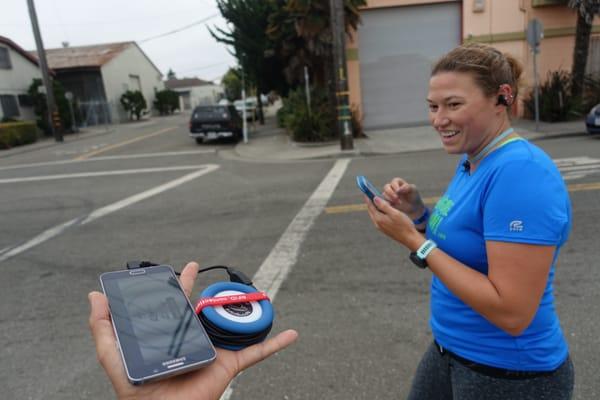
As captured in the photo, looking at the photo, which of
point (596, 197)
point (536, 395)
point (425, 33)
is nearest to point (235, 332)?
point (536, 395)

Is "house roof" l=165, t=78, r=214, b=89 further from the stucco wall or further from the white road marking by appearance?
the white road marking

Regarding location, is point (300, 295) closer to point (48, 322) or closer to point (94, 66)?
point (48, 322)

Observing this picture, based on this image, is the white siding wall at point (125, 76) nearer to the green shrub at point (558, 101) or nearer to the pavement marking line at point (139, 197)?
the pavement marking line at point (139, 197)

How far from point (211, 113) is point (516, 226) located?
18471mm

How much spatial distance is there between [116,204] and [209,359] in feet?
25.3

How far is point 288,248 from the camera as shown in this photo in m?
5.32

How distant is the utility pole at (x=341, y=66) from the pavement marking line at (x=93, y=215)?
430cm

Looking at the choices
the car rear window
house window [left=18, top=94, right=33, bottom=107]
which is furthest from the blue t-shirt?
house window [left=18, top=94, right=33, bottom=107]

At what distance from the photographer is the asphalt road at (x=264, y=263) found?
3000 millimetres

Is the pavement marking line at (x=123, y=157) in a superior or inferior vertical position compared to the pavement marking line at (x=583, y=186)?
superior

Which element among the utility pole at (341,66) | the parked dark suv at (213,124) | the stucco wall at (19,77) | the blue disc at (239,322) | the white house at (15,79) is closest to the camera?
the blue disc at (239,322)

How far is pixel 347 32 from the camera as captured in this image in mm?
16141

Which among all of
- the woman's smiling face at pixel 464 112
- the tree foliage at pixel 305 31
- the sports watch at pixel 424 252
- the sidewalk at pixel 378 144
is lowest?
the sidewalk at pixel 378 144

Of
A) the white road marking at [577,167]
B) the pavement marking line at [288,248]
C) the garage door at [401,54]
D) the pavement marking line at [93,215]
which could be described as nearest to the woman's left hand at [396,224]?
the pavement marking line at [288,248]
